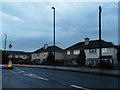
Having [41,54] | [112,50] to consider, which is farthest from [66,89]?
[41,54]

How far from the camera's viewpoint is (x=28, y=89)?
7.18 m

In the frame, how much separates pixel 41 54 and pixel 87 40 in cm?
2570

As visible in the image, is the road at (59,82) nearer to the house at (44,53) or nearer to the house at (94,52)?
the house at (94,52)

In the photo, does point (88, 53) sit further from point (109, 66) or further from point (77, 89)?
point (77, 89)

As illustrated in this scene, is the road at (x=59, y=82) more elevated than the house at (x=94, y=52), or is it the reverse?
the house at (x=94, y=52)

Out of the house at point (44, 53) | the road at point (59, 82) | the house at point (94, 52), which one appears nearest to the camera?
the road at point (59, 82)

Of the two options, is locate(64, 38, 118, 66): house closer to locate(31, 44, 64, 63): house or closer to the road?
locate(31, 44, 64, 63): house

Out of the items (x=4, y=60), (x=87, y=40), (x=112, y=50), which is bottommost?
(x=4, y=60)

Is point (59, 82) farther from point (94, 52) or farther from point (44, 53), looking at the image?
point (44, 53)

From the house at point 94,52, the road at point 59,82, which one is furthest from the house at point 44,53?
the road at point 59,82

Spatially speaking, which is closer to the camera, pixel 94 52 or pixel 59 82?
pixel 59 82

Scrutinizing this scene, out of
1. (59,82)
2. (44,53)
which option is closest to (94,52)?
(44,53)

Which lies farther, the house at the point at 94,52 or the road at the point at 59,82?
the house at the point at 94,52

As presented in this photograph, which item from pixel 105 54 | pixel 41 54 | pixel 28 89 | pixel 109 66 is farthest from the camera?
pixel 41 54
